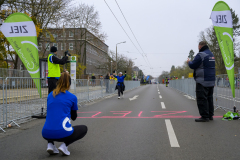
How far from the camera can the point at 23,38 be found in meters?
7.43

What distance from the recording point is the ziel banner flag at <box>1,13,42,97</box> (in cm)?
726

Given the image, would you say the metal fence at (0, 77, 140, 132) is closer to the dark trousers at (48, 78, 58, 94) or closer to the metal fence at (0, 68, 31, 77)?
the dark trousers at (48, 78, 58, 94)

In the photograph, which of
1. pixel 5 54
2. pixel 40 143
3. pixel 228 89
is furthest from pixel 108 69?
pixel 40 143

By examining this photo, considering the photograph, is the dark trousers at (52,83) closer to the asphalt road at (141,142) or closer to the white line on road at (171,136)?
the asphalt road at (141,142)

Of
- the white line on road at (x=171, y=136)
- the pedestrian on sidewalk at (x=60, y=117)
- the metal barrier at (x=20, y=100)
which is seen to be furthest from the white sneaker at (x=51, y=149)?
the metal barrier at (x=20, y=100)

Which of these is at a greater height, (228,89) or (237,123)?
(228,89)

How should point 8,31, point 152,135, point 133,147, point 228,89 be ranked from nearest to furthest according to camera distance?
1. point 133,147
2. point 152,135
3. point 8,31
4. point 228,89

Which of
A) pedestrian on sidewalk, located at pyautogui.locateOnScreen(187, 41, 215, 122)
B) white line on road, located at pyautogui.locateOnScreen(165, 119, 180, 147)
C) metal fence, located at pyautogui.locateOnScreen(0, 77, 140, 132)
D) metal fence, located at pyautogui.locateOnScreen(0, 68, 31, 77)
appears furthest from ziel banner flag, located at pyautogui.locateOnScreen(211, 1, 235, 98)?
metal fence, located at pyautogui.locateOnScreen(0, 68, 31, 77)

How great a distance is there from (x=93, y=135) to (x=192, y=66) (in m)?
3.46

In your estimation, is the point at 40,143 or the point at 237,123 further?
the point at 237,123

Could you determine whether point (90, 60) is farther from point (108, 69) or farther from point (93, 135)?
point (93, 135)

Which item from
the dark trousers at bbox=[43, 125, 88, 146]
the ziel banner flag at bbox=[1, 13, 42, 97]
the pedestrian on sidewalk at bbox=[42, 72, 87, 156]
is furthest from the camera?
the ziel banner flag at bbox=[1, 13, 42, 97]

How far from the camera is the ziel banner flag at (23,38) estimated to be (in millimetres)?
7262

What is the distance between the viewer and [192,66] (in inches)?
259
